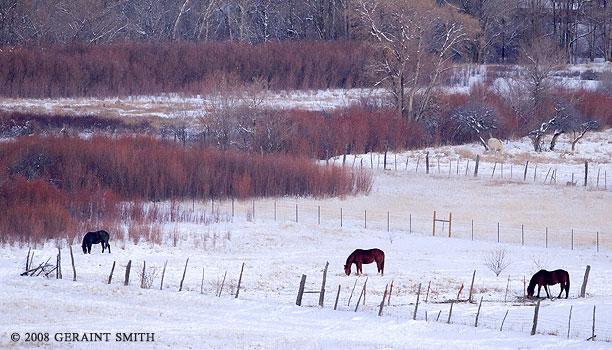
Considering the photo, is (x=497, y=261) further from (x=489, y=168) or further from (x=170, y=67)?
(x=170, y=67)

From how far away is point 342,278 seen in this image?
31.5 meters

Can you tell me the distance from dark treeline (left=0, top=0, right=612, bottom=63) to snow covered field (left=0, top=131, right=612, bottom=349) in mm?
42290

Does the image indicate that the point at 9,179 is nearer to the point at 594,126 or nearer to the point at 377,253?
the point at 377,253

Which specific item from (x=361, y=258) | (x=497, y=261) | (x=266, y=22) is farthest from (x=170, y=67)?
(x=497, y=261)

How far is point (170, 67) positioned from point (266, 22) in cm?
2039

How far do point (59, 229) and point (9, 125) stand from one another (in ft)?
105

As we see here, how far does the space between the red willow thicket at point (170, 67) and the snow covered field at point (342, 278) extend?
30315mm

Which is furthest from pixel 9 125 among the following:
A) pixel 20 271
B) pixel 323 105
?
pixel 20 271

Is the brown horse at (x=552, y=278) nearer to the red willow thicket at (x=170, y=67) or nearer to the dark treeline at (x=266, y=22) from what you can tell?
the red willow thicket at (x=170, y=67)

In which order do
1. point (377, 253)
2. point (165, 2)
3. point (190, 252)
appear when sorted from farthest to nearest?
point (165, 2)
point (190, 252)
point (377, 253)

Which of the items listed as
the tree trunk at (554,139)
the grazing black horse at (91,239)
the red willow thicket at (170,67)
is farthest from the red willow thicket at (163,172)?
the red willow thicket at (170,67)

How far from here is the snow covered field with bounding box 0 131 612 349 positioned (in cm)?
2188

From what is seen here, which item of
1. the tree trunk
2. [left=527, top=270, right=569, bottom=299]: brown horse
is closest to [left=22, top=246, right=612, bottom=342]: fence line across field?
[left=527, top=270, right=569, bottom=299]: brown horse

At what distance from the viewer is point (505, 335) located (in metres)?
22.0
